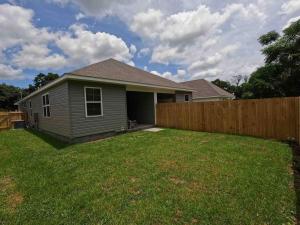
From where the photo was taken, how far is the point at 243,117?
28.1ft

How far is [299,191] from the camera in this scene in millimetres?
3379

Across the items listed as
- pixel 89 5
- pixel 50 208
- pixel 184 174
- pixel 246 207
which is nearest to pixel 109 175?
pixel 50 208

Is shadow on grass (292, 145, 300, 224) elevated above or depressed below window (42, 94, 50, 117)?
below

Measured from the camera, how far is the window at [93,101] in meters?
8.79

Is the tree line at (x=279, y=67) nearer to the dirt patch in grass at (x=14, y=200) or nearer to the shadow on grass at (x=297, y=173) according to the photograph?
the shadow on grass at (x=297, y=173)

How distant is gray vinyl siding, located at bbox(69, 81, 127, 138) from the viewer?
827 centimetres

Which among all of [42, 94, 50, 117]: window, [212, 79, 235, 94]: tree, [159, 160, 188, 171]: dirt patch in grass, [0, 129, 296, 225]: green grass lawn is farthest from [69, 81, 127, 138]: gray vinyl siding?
[212, 79, 235, 94]: tree

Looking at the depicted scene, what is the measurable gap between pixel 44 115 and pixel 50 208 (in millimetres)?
10964

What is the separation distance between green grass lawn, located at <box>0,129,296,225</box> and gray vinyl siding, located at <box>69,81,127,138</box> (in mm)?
2401

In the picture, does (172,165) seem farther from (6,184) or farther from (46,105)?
(46,105)

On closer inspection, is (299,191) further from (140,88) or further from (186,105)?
(140,88)

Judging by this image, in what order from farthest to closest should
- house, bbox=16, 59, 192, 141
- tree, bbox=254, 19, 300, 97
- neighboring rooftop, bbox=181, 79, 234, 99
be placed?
neighboring rooftop, bbox=181, 79, 234, 99, tree, bbox=254, 19, 300, 97, house, bbox=16, 59, 192, 141

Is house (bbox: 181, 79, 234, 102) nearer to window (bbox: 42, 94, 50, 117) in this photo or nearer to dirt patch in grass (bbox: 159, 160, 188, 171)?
window (bbox: 42, 94, 50, 117)

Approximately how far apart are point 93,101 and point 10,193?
5678mm
